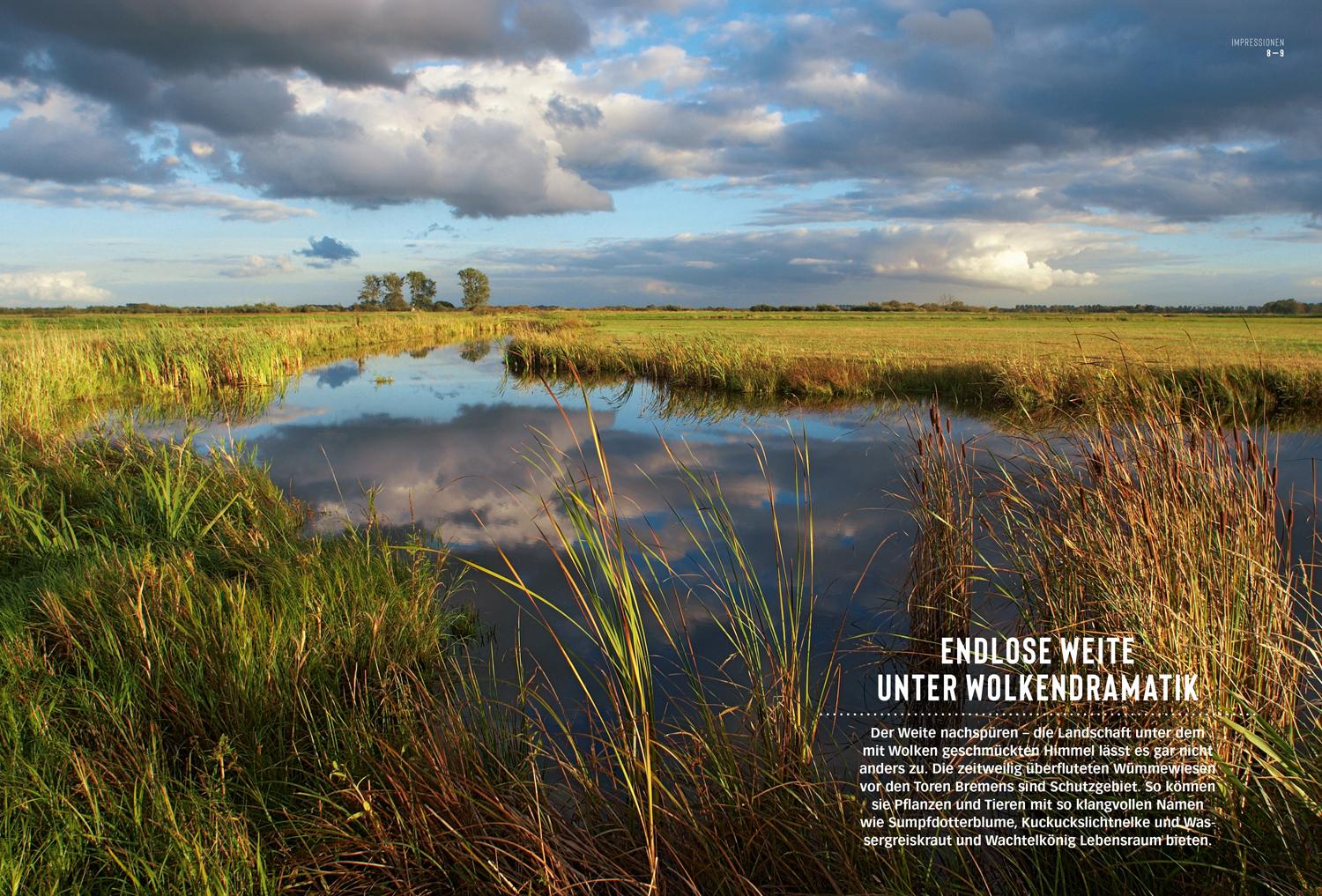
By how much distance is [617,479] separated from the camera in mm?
9648

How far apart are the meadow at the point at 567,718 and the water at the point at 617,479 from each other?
0.45 meters

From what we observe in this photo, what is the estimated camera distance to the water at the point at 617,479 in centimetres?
535

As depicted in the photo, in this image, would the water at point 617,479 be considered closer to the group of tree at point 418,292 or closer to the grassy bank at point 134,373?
the grassy bank at point 134,373

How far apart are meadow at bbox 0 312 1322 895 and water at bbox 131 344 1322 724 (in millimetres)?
451

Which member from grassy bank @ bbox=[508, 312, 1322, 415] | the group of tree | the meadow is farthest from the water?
the group of tree

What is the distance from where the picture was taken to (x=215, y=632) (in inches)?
142

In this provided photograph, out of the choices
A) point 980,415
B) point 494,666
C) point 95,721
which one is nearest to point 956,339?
point 980,415

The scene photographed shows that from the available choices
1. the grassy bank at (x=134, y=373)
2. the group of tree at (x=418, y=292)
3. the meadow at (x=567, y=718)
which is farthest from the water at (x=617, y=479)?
the group of tree at (x=418, y=292)

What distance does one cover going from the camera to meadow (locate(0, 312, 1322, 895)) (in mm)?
2197

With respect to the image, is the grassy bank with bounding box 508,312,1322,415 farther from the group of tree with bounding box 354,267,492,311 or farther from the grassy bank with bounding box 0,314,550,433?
the group of tree with bounding box 354,267,492,311

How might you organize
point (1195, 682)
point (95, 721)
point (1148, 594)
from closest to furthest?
point (1195, 682)
point (1148, 594)
point (95, 721)

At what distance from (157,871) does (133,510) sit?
15.3 feet

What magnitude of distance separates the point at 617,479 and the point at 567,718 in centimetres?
576

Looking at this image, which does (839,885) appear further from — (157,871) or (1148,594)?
(157,871)
